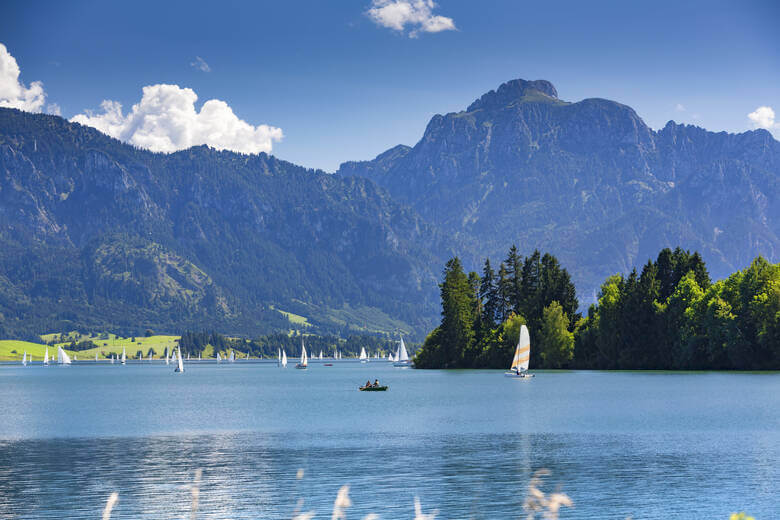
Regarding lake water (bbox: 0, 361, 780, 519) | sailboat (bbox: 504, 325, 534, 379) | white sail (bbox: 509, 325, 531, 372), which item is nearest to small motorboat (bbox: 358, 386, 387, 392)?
lake water (bbox: 0, 361, 780, 519)

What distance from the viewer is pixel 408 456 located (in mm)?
74188

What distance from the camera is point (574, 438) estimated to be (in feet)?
282

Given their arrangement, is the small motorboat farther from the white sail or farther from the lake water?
the white sail

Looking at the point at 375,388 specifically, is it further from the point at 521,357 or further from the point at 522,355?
the point at 522,355

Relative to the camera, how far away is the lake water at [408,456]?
174 ft

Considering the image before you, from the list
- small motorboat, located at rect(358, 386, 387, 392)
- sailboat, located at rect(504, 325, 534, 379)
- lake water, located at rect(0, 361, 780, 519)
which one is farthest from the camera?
sailboat, located at rect(504, 325, 534, 379)

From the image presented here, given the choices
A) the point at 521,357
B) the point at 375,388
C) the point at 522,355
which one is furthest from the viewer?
the point at 522,355

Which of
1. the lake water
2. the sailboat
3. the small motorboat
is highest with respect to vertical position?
the sailboat

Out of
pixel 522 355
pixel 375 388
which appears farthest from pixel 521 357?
pixel 375 388

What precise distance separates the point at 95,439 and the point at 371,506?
4826cm

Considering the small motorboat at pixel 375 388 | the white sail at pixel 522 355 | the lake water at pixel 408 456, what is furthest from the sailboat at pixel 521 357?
the lake water at pixel 408 456

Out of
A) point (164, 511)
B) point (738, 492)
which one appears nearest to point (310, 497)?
point (164, 511)

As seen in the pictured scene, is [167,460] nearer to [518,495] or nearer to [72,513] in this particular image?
[72,513]

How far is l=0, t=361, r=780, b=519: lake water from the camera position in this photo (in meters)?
53.2
